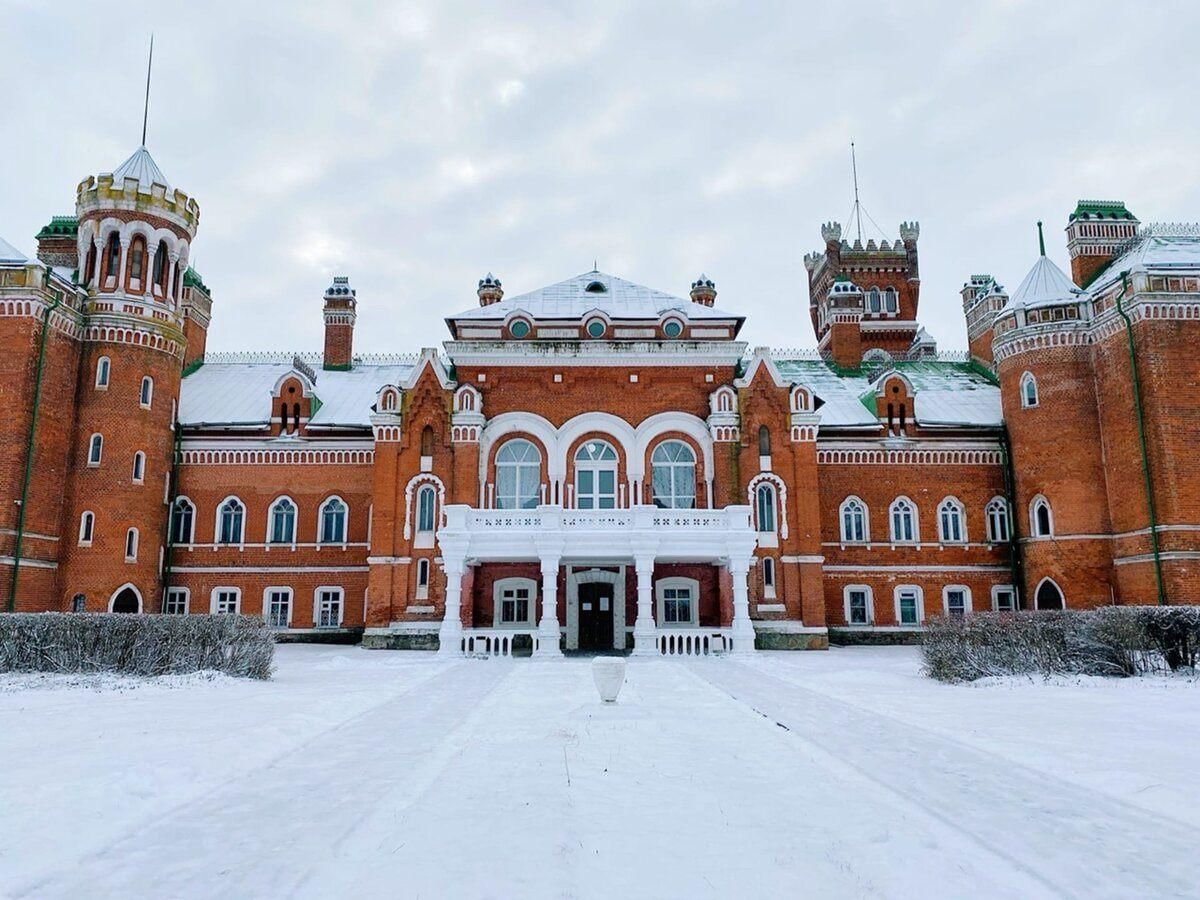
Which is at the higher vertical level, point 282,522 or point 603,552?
point 282,522

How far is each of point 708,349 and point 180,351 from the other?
2154 centimetres

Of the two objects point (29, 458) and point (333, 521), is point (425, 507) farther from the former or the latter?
point (29, 458)

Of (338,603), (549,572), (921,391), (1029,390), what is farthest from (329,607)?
(1029,390)

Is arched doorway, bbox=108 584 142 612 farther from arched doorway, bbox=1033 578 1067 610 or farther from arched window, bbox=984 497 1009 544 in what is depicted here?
arched doorway, bbox=1033 578 1067 610

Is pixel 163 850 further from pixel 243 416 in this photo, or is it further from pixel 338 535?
pixel 243 416

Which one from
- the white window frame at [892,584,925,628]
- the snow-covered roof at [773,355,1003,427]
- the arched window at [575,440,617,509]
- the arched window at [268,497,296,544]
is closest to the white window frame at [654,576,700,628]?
the arched window at [575,440,617,509]

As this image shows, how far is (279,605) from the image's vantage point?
36.8 m

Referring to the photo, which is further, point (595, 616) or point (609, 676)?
point (595, 616)

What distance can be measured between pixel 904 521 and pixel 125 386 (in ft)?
104

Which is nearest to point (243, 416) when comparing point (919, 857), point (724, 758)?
point (724, 758)

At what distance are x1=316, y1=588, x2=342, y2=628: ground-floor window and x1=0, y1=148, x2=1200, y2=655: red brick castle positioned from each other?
0.13m

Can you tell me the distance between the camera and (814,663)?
2569 centimetres

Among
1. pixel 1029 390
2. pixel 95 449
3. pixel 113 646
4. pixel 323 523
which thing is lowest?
pixel 113 646

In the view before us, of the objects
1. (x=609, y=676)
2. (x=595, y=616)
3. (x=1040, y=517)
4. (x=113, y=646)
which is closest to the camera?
(x=609, y=676)
